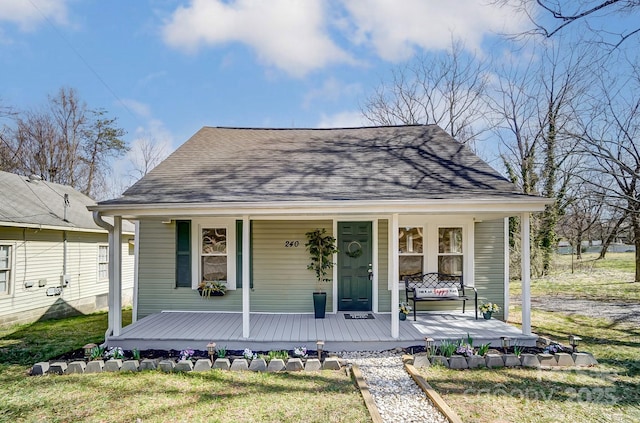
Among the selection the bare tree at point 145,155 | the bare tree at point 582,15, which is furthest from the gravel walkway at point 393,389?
the bare tree at point 145,155

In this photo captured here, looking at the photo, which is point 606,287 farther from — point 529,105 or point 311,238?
point 311,238

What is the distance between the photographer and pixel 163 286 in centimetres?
721

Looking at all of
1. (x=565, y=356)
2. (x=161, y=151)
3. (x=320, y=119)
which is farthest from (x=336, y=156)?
(x=161, y=151)

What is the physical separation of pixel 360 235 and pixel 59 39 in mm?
9100

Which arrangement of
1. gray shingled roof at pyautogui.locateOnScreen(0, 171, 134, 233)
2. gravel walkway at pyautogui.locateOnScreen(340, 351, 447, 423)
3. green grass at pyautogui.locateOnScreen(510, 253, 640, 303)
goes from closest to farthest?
gravel walkway at pyautogui.locateOnScreen(340, 351, 447, 423) → gray shingled roof at pyautogui.locateOnScreen(0, 171, 134, 233) → green grass at pyautogui.locateOnScreen(510, 253, 640, 303)

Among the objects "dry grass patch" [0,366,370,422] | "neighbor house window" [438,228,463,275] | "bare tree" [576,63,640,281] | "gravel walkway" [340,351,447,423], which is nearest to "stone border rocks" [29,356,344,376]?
"dry grass patch" [0,366,370,422]

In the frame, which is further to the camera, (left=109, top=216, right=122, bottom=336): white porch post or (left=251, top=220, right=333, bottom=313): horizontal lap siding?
(left=251, top=220, right=333, bottom=313): horizontal lap siding

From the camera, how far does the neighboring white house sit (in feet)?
26.3

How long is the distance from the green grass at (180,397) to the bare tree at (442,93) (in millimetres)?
16256

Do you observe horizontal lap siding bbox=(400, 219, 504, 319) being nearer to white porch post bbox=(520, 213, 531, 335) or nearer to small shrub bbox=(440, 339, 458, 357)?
white porch post bbox=(520, 213, 531, 335)

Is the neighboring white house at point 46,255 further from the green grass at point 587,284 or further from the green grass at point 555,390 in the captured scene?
the green grass at point 587,284

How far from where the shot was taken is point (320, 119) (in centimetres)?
1803

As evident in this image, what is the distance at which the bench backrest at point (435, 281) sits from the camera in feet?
22.9

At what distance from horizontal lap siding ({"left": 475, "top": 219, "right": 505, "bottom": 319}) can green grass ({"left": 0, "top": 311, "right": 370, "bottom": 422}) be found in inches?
164
